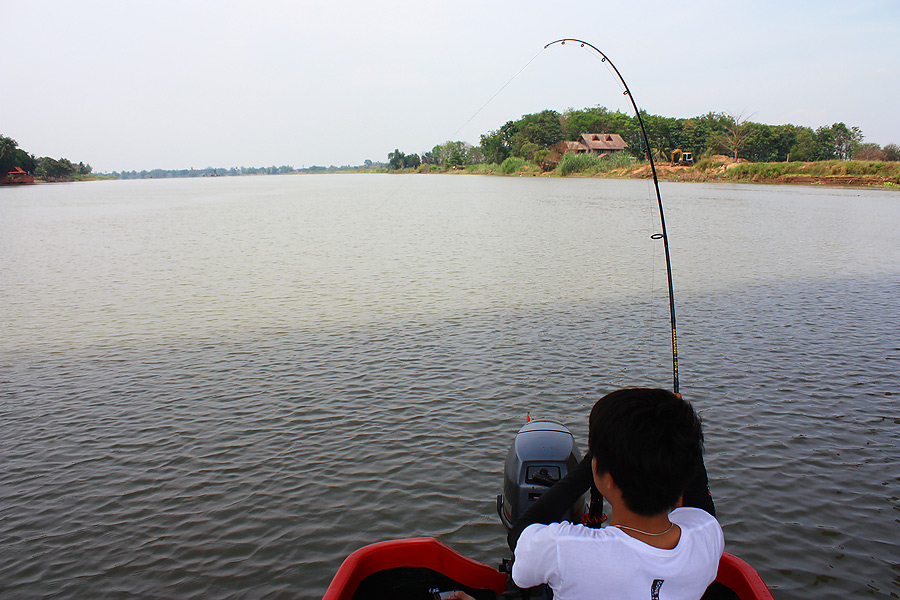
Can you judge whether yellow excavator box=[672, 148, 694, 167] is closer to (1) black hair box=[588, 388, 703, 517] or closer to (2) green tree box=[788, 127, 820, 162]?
(2) green tree box=[788, 127, 820, 162]

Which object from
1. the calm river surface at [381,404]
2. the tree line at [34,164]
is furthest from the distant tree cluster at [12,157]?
the calm river surface at [381,404]

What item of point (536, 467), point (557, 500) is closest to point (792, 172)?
point (536, 467)

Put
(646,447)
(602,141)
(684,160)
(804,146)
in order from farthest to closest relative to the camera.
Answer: (602,141), (684,160), (804,146), (646,447)

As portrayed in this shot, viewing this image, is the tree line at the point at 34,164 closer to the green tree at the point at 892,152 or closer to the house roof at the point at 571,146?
the house roof at the point at 571,146

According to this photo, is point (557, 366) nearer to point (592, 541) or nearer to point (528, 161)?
point (592, 541)

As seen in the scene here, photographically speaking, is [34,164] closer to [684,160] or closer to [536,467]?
[684,160]

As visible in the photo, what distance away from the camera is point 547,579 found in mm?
1864

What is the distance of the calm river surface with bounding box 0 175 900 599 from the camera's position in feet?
14.4

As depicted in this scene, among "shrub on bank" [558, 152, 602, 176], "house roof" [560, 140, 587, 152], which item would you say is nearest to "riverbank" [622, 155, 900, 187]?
"shrub on bank" [558, 152, 602, 176]

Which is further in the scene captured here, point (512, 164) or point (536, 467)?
point (512, 164)

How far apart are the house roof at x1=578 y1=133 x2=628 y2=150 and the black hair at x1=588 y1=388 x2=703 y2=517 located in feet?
370

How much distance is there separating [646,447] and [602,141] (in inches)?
4638

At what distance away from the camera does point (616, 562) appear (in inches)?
68.5

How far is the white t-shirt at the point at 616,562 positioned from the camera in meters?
1.74
